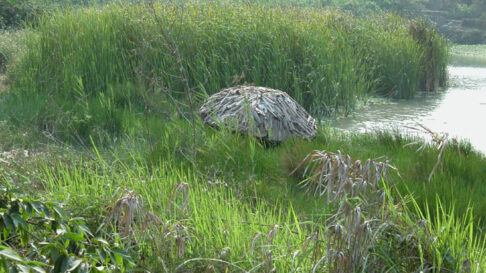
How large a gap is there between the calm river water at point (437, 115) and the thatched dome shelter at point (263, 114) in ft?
2.86

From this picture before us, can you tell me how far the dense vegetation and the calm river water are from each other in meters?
0.40

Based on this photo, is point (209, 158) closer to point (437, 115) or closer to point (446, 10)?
point (437, 115)

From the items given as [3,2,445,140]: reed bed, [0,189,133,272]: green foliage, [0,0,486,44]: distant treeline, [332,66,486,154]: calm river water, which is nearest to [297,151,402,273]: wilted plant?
[0,189,133,272]: green foliage

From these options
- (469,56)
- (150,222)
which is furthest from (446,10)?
(150,222)

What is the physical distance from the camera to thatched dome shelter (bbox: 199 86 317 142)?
537cm

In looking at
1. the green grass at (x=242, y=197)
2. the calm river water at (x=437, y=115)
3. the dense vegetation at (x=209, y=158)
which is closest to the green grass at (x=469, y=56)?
the calm river water at (x=437, y=115)

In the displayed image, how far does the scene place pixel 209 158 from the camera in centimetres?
456

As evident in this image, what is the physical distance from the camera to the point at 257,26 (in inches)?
312

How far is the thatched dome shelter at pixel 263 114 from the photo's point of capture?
537 centimetres

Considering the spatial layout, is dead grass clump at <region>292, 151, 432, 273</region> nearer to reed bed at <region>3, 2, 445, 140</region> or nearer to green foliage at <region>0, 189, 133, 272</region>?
green foliage at <region>0, 189, 133, 272</region>

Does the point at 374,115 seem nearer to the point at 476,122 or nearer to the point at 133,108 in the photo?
the point at 476,122

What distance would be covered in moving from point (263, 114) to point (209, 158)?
1053 mm

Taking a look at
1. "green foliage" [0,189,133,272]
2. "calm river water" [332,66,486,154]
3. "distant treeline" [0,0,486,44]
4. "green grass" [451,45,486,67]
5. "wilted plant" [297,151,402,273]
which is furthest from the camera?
"distant treeline" [0,0,486,44]

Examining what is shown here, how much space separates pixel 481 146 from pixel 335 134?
1833mm
